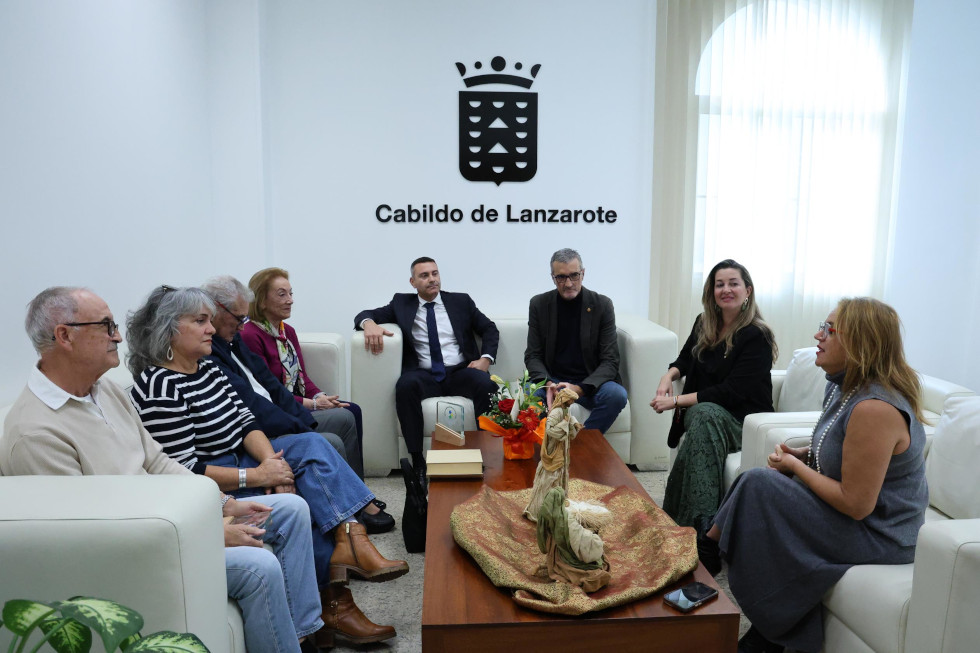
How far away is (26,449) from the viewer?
1.88 m

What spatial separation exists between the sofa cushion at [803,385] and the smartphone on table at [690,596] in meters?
1.73

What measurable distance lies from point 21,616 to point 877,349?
214cm

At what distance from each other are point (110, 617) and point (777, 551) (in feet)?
6.30

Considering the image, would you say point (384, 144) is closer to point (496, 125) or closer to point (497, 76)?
point (496, 125)

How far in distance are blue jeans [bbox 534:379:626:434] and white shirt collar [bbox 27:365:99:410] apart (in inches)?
98.7

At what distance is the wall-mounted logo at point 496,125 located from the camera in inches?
204

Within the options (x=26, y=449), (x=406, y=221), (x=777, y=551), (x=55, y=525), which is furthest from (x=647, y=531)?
(x=406, y=221)

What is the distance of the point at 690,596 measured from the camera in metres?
1.89

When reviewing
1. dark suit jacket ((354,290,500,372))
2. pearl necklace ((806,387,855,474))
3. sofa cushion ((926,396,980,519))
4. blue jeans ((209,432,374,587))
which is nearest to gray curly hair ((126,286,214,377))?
blue jeans ((209,432,374,587))

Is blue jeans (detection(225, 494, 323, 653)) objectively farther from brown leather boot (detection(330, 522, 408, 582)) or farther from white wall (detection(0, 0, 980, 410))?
white wall (detection(0, 0, 980, 410))

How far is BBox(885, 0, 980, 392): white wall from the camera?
5.58m

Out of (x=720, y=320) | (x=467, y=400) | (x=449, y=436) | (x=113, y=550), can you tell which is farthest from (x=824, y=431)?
(x=467, y=400)

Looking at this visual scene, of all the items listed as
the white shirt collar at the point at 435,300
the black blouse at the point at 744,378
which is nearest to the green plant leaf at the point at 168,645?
the black blouse at the point at 744,378

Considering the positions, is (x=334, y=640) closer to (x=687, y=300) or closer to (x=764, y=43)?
(x=687, y=300)
